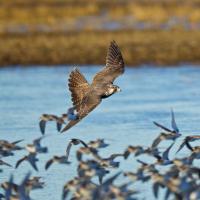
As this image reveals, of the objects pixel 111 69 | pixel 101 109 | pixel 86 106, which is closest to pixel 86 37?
Answer: pixel 101 109

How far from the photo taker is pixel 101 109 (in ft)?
48.1

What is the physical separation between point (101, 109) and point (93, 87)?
12.4 feet

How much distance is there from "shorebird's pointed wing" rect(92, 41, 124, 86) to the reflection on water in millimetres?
750

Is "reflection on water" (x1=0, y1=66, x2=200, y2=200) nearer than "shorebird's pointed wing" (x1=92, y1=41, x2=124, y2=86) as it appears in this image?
Yes

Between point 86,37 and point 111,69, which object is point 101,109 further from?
point 86,37

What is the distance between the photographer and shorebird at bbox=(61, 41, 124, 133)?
33.1 ft

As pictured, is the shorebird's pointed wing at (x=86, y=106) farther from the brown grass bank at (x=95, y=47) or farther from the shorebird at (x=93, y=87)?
the brown grass bank at (x=95, y=47)

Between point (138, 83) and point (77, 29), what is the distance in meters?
10.2

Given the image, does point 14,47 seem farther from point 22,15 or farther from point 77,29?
point 22,15

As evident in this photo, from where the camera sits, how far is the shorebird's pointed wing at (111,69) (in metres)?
11.1

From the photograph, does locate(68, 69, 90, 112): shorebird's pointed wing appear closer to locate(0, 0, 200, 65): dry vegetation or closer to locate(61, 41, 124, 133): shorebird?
locate(61, 41, 124, 133): shorebird

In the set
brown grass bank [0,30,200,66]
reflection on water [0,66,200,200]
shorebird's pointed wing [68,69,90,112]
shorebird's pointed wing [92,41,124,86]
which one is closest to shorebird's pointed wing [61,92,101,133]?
shorebird's pointed wing [68,69,90,112]

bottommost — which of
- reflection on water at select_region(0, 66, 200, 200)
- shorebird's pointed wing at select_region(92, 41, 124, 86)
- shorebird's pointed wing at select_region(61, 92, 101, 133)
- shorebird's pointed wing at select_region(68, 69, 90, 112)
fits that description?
reflection on water at select_region(0, 66, 200, 200)

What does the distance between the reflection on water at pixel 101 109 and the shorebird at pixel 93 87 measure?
0.61 metres
